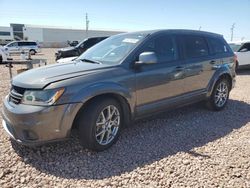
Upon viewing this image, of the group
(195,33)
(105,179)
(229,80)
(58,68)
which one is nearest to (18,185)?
(105,179)

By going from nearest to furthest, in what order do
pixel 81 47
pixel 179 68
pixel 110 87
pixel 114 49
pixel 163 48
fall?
pixel 110 87 → pixel 114 49 → pixel 163 48 → pixel 179 68 → pixel 81 47

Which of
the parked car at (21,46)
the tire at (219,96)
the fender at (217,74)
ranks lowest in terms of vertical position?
the parked car at (21,46)

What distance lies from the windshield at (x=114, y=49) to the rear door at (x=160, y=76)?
23cm

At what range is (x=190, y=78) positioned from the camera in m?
4.96

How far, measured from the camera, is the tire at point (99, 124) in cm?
345

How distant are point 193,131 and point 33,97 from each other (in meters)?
2.78

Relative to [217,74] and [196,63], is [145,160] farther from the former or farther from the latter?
[217,74]

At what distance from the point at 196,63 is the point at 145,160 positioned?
2414mm

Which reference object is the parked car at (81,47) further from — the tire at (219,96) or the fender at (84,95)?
the fender at (84,95)

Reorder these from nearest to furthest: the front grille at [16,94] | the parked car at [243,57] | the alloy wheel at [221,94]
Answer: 1. the front grille at [16,94]
2. the alloy wheel at [221,94]
3. the parked car at [243,57]

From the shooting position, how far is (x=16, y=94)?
347cm

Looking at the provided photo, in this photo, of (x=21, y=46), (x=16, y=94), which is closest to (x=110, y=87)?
(x=16, y=94)

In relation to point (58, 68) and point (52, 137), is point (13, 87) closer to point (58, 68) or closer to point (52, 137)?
point (58, 68)

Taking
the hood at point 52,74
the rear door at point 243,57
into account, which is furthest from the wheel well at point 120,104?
the rear door at point 243,57
